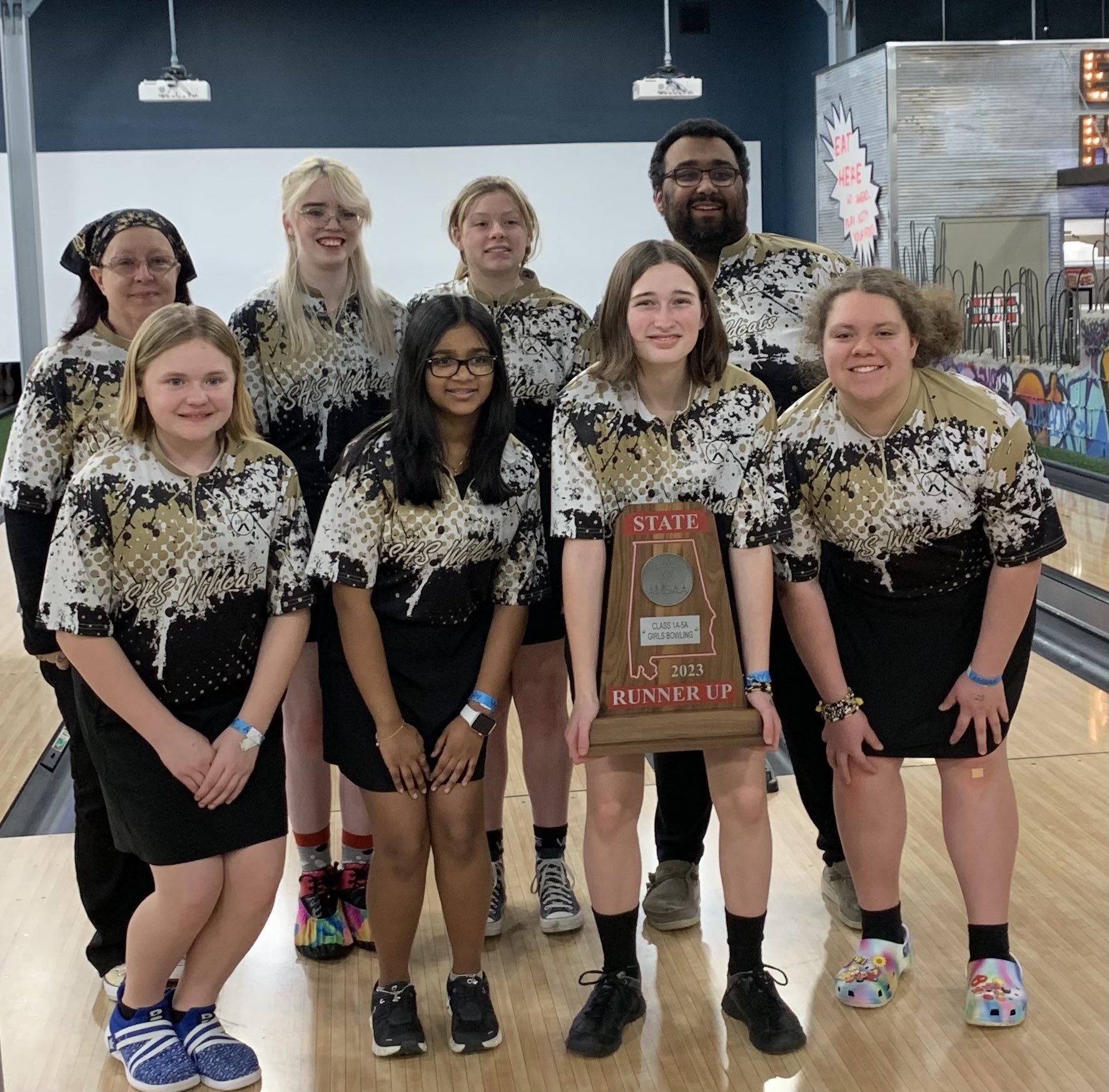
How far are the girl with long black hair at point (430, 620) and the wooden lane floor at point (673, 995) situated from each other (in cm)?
15

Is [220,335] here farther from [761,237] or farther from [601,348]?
[761,237]

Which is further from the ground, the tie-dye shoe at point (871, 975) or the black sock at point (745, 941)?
the black sock at point (745, 941)

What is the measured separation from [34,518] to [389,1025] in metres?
1.03

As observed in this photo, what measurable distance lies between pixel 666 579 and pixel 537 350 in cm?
65

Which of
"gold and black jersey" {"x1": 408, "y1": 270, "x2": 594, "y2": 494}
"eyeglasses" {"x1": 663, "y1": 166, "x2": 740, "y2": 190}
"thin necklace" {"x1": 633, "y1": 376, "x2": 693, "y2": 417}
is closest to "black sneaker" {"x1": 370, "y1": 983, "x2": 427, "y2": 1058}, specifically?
"gold and black jersey" {"x1": 408, "y1": 270, "x2": 594, "y2": 494}

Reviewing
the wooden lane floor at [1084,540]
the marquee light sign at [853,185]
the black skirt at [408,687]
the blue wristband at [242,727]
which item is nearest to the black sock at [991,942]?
the black skirt at [408,687]

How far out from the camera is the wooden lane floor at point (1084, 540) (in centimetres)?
538

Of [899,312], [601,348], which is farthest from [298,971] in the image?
[899,312]

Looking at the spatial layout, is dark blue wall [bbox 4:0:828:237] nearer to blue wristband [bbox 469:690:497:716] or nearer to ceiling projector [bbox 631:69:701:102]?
ceiling projector [bbox 631:69:701:102]

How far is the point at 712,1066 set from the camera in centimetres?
221

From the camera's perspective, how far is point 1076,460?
5996 millimetres

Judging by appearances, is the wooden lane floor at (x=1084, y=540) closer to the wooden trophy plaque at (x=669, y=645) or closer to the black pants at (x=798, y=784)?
the black pants at (x=798, y=784)

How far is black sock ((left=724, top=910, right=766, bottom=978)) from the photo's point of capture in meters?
2.31

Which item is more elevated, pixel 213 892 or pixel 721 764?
pixel 721 764
